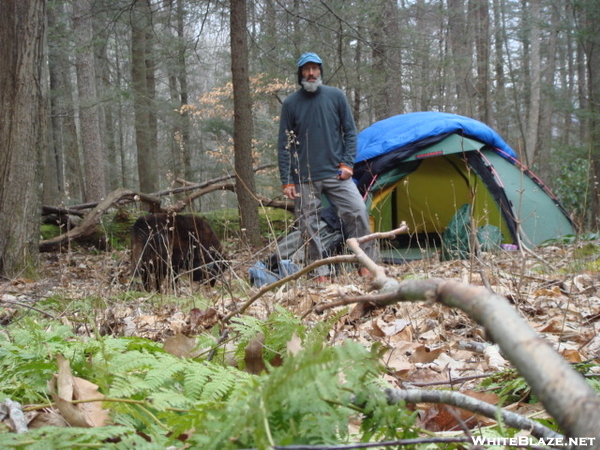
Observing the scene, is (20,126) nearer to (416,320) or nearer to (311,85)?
(311,85)

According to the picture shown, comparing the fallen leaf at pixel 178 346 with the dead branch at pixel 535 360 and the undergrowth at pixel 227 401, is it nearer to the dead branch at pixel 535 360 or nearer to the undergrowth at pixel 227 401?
the undergrowth at pixel 227 401

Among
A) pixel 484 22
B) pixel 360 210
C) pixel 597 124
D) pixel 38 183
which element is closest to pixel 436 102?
pixel 484 22

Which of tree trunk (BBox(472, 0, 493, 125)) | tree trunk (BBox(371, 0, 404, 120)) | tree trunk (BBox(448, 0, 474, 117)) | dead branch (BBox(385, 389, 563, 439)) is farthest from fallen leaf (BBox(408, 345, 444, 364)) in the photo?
tree trunk (BBox(448, 0, 474, 117))

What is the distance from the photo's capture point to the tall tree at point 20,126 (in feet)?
15.8

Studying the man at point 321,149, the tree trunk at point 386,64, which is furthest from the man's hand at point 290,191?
the tree trunk at point 386,64

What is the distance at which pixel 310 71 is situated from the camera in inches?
212

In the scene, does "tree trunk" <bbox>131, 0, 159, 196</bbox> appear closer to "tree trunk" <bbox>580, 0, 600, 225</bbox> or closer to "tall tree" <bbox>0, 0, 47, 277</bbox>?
"tall tree" <bbox>0, 0, 47, 277</bbox>

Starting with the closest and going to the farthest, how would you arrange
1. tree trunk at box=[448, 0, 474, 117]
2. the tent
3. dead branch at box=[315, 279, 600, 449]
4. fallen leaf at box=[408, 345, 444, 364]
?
dead branch at box=[315, 279, 600, 449]
fallen leaf at box=[408, 345, 444, 364]
the tent
tree trunk at box=[448, 0, 474, 117]

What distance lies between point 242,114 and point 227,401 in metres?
6.01

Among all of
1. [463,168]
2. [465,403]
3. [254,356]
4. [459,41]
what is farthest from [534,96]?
[465,403]

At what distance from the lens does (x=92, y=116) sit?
1208cm

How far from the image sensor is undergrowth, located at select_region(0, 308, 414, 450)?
2.11 ft

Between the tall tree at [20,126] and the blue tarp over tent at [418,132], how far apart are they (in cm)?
380

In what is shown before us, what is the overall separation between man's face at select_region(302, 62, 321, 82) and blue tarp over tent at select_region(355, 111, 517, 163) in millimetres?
1525
